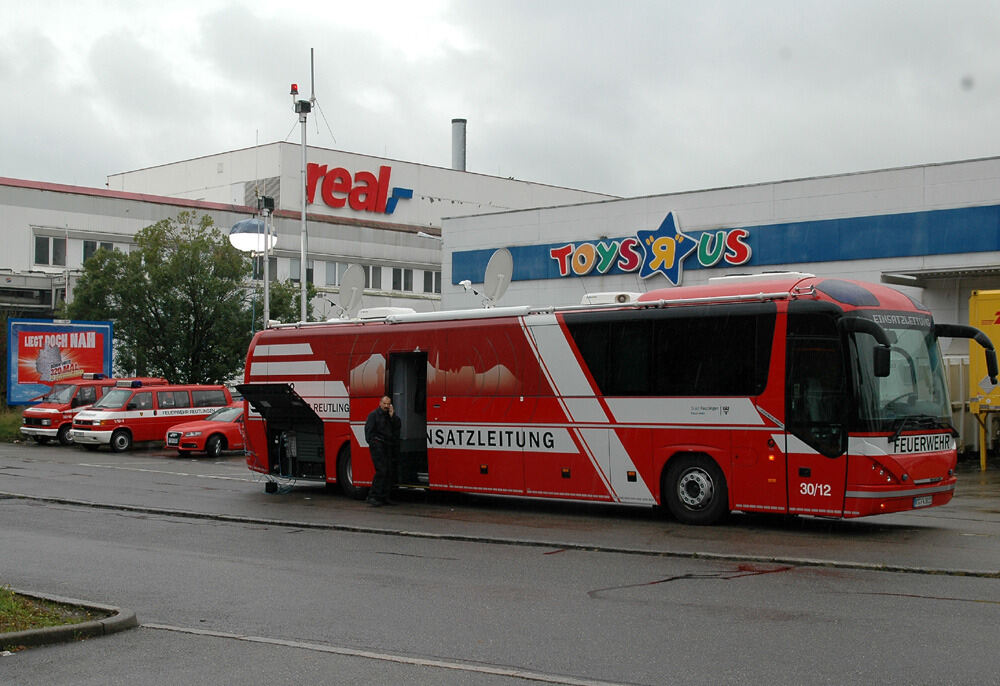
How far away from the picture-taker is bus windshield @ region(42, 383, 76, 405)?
123 ft

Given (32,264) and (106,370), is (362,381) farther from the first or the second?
(32,264)

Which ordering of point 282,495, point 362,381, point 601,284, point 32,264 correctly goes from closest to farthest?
point 362,381
point 282,495
point 601,284
point 32,264

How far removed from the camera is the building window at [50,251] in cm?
5628

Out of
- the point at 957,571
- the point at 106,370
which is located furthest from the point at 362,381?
the point at 106,370

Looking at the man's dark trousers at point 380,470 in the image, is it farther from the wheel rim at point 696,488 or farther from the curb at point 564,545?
the wheel rim at point 696,488

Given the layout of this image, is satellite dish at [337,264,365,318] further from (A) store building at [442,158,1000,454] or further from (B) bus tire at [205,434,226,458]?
(B) bus tire at [205,434,226,458]

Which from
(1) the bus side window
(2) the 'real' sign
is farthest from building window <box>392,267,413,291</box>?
(1) the bus side window

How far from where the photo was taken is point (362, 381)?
779 inches

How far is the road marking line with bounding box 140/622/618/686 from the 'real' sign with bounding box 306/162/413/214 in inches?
2430

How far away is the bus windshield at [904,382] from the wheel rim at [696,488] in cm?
231

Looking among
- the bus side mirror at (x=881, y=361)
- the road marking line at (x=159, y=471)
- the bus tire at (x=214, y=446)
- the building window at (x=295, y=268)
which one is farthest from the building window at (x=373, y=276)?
the bus side mirror at (x=881, y=361)

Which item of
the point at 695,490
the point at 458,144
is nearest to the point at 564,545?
the point at 695,490

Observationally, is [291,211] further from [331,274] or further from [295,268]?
[295,268]

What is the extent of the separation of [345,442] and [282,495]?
1.81 metres
